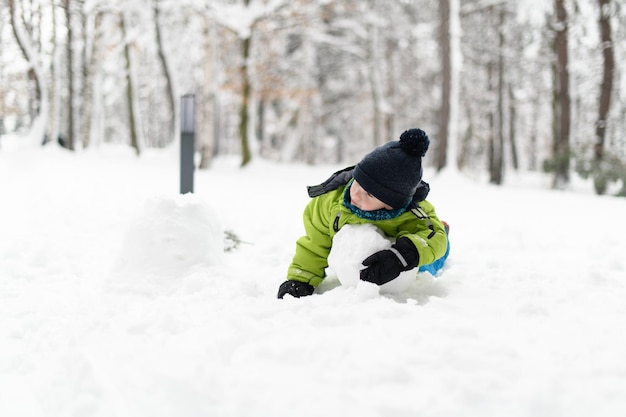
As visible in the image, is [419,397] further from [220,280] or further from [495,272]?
[495,272]

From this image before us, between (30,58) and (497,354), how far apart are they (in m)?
16.9

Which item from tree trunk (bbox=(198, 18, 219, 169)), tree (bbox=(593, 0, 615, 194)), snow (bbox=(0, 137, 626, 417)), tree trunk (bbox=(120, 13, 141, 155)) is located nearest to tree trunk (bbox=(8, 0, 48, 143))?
tree trunk (bbox=(120, 13, 141, 155))

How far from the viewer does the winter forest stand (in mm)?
11125

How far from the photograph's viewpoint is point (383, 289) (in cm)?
243

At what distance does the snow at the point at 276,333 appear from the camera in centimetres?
150

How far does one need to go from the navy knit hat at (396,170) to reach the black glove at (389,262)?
0.24 m

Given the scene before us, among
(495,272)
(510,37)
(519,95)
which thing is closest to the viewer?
(495,272)

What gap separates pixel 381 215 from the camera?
2.45 metres

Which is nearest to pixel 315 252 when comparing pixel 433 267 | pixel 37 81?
pixel 433 267

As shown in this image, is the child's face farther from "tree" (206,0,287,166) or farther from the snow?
"tree" (206,0,287,166)

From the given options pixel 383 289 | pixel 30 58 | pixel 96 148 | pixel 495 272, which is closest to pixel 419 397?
pixel 383 289

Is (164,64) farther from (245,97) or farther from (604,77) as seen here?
(604,77)

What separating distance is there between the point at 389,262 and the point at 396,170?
0.46 meters

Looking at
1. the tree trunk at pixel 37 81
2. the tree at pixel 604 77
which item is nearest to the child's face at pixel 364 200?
the tree at pixel 604 77
